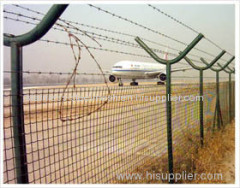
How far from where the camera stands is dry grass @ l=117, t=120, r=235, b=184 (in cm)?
303

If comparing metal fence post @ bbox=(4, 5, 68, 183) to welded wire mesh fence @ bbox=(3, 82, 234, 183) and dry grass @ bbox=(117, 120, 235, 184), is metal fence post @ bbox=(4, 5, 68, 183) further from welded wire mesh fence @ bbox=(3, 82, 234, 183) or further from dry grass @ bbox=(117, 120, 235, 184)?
dry grass @ bbox=(117, 120, 235, 184)

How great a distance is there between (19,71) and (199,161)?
120 inches

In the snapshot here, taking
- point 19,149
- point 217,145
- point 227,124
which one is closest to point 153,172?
point 217,145

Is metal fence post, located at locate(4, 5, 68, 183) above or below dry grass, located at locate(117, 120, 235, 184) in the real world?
above

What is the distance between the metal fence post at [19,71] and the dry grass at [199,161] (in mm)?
1781

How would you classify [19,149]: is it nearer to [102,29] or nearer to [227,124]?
[102,29]

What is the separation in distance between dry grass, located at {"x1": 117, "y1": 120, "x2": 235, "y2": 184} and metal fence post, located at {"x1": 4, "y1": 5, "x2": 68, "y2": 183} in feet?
5.84

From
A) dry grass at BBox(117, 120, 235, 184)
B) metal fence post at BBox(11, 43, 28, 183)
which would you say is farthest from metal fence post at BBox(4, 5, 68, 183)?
dry grass at BBox(117, 120, 235, 184)

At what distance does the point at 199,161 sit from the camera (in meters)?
3.24

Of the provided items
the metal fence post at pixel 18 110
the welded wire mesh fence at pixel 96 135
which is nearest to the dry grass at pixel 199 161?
the welded wire mesh fence at pixel 96 135

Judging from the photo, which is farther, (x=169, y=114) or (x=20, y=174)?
(x=169, y=114)

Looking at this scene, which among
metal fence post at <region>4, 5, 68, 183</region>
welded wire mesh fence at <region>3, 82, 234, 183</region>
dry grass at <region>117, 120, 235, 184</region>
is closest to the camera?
metal fence post at <region>4, 5, 68, 183</region>

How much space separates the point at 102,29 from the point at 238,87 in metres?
2.59

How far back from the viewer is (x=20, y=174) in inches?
49.9
